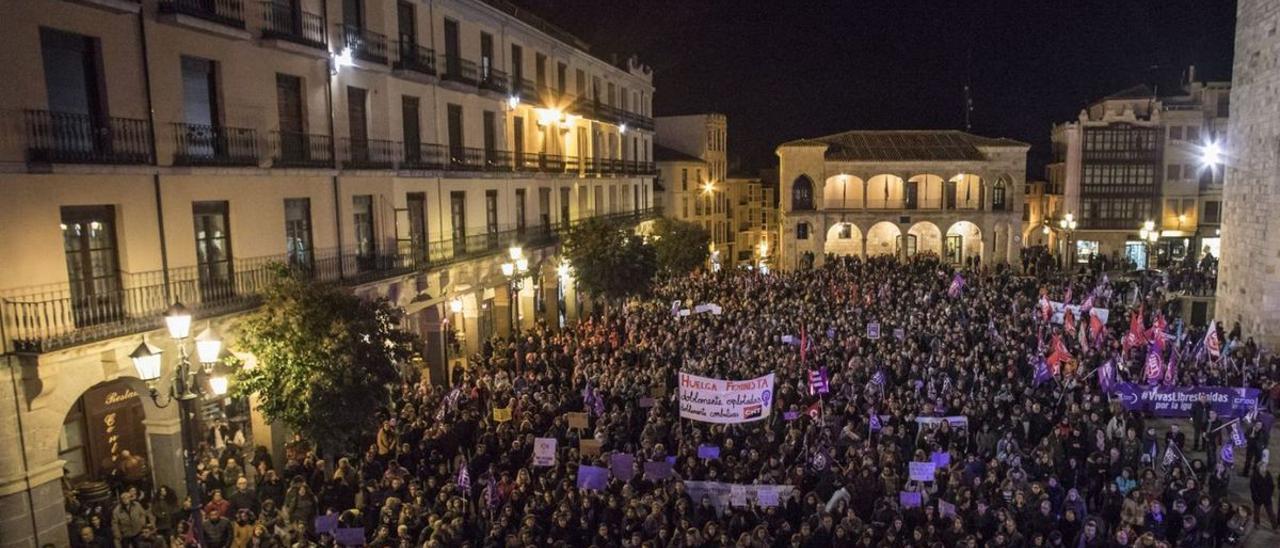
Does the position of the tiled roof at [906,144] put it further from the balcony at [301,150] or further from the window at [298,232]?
the window at [298,232]

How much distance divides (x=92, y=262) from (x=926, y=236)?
177 feet

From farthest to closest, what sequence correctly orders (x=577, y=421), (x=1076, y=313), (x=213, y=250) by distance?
(x=1076, y=313), (x=213, y=250), (x=577, y=421)

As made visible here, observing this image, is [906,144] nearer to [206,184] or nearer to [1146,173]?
[1146,173]

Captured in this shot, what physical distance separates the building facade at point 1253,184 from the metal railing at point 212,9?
89.6 ft

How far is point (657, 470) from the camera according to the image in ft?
46.9

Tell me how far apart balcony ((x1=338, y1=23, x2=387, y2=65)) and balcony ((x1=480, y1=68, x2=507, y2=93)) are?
603cm

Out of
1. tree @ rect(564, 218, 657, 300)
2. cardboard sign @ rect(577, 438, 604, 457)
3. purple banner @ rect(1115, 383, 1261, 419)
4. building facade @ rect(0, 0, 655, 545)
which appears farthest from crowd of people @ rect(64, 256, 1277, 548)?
tree @ rect(564, 218, 657, 300)

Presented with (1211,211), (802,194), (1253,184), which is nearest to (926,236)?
(802,194)

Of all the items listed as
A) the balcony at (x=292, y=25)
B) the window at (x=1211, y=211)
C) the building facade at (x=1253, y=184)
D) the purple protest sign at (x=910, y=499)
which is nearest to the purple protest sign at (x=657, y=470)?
the purple protest sign at (x=910, y=499)

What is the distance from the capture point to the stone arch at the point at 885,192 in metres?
58.2

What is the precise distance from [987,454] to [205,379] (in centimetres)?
1517

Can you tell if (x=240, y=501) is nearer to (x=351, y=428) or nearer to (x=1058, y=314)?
(x=351, y=428)

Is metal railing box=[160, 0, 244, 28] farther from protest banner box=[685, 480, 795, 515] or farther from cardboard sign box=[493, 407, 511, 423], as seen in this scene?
protest banner box=[685, 480, 795, 515]

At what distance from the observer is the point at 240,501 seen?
13.6 m
